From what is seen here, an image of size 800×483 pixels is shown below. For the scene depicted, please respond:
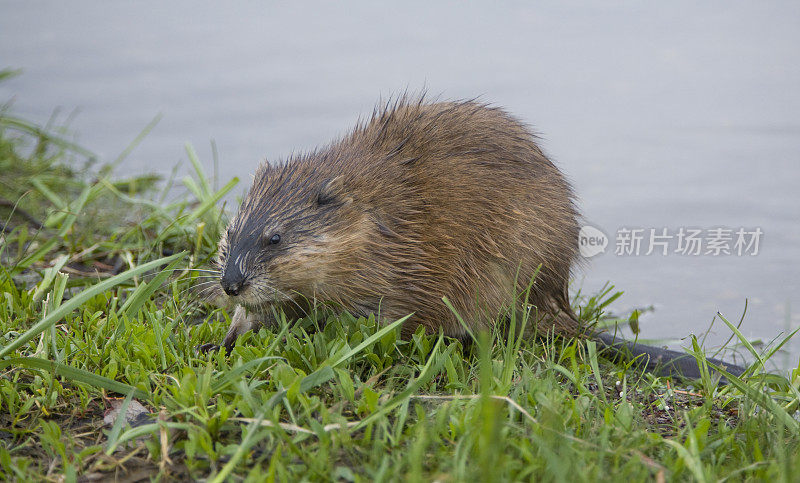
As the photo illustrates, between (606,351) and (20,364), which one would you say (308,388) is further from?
(606,351)

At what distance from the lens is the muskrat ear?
11.0 feet

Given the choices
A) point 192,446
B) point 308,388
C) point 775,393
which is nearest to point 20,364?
point 192,446

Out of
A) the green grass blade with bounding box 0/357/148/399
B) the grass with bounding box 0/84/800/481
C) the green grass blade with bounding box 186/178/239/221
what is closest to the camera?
the grass with bounding box 0/84/800/481

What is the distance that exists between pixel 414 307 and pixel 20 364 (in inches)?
59.7

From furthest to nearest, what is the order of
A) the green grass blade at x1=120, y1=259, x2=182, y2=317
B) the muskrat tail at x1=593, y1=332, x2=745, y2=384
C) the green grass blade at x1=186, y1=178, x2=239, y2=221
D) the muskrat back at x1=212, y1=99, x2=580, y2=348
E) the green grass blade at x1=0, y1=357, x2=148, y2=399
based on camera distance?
1. the green grass blade at x1=186, y1=178, x2=239, y2=221
2. the muskrat tail at x1=593, y1=332, x2=745, y2=384
3. the muskrat back at x1=212, y1=99, x2=580, y2=348
4. the green grass blade at x1=120, y1=259, x2=182, y2=317
5. the green grass blade at x1=0, y1=357, x2=148, y2=399

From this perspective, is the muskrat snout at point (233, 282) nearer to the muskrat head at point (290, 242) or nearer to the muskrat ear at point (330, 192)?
the muskrat head at point (290, 242)

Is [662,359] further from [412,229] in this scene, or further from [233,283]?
[233,283]

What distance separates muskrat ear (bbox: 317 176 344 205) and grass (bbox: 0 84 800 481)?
482mm

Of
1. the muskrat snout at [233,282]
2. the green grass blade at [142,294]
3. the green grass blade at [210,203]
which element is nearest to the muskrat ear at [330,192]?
the muskrat snout at [233,282]

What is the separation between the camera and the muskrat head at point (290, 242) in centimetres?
318

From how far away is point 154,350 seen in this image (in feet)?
9.67

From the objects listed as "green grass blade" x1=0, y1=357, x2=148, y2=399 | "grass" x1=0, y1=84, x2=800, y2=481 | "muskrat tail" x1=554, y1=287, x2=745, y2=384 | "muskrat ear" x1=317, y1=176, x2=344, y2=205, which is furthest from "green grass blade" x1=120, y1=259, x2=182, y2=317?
"muskrat tail" x1=554, y1=287, x2=745, y2=384

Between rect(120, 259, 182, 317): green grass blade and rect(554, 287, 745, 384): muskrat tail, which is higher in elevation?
rect(120, 259, 182, 317): green grass blade

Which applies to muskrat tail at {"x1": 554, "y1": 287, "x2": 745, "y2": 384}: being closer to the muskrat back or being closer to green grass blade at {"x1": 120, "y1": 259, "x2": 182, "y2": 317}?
the muskrat back
